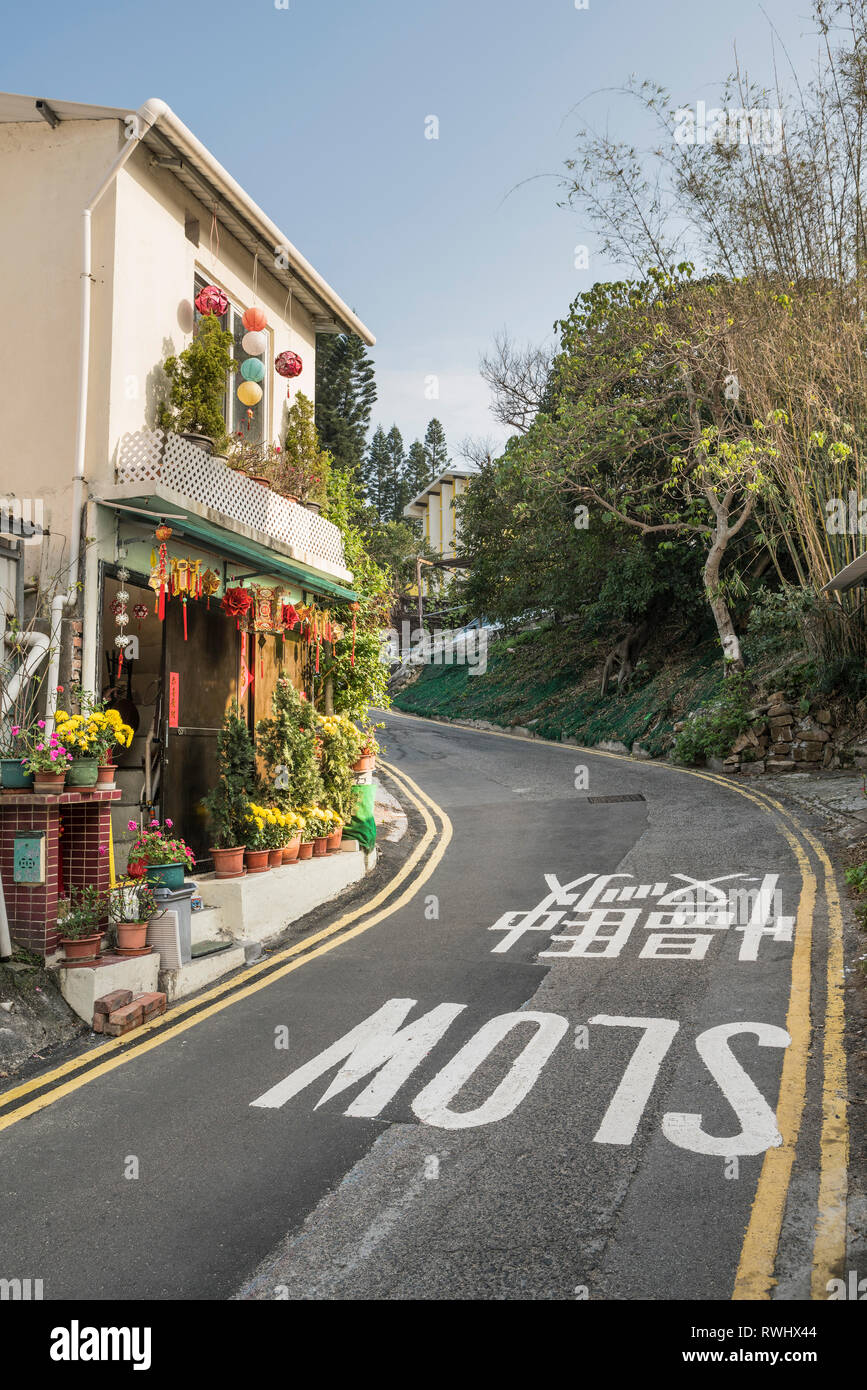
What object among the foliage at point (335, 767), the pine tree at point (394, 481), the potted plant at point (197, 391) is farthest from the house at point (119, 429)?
the pine tree at point (394, 481)

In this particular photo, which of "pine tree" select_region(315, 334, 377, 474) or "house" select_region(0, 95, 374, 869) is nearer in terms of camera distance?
"house" select_region(0, 95, 374, 869)

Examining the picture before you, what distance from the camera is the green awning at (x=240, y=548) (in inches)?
357

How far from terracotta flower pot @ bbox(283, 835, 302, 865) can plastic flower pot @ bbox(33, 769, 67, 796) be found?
11.7 feet

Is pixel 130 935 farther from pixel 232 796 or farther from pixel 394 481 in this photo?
pixel 394 481

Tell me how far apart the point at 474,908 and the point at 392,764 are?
467 inches

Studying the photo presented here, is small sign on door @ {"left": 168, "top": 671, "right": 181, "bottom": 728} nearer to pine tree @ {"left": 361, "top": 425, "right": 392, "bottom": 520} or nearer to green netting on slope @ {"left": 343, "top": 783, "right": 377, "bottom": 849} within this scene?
green netting on slope @ {"left": 343, "top": 783, "right": 377, "bottom": 849}

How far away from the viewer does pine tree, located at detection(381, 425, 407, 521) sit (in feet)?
255

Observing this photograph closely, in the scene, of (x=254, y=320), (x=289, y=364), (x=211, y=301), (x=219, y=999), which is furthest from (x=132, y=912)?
(x=289, y=364)

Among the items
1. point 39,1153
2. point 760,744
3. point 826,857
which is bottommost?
point 39,1153

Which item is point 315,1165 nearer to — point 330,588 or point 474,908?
point 474,908

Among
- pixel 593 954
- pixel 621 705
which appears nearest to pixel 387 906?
pixel 593 954

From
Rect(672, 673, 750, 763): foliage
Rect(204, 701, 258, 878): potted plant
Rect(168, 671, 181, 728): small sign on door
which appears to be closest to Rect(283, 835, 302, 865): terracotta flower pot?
Rect(204, 701, 258, 878): potted plant

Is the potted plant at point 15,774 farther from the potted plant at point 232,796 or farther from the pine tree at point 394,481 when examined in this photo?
the pine tree at point 394,481

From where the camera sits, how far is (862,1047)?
589 cm
